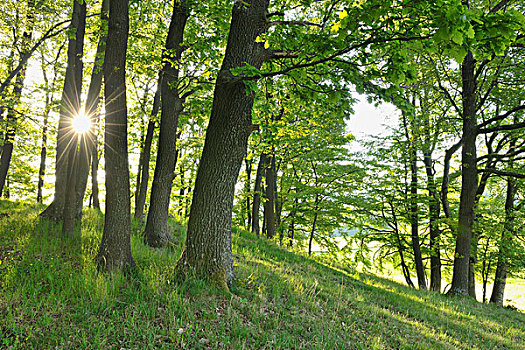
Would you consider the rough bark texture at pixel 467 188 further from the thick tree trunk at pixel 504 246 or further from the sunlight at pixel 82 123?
the sunlight at pixel 82 123

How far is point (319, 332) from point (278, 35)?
4.94 meters

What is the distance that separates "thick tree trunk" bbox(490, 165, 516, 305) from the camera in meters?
12.5

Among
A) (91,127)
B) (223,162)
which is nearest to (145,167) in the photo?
(91,127)

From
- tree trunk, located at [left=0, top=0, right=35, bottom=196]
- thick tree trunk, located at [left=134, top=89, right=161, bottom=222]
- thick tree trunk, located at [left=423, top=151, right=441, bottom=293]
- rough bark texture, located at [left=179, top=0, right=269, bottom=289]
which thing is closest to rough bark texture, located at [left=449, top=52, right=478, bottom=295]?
thick tree trunk, located at [left=423, top=151, right=441, bottom=293]

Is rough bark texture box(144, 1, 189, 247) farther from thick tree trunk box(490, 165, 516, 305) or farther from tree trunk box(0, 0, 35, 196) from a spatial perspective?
thick tree trunk box(490, 165, 516, 305)

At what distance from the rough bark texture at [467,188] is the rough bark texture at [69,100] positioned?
1282cm

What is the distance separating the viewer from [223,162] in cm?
484

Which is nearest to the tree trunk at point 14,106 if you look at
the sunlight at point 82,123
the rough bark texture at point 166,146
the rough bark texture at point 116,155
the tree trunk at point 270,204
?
the sunlight at point 82,123

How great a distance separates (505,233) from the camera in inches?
495

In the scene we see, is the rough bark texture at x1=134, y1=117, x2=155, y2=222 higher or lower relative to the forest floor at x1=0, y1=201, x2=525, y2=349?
higher

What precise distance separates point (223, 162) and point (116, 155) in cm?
188

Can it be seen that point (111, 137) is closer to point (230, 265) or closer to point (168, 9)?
point (230, 265)

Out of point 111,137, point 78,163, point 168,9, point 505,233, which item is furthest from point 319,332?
point 505,233

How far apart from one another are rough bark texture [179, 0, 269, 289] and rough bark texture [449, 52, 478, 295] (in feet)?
31.4
